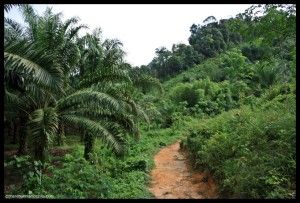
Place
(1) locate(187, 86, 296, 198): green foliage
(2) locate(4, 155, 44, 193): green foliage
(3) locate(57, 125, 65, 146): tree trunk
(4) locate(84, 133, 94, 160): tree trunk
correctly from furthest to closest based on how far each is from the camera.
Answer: (3) locate(57, 125, 65, 146): tree trunk
(4) locate(84, 133, 94, 160): tree trunk
(2) locate(4, 155, 44, 193): green foliage
(1) locate(187, 86, 296, 198): green foliage

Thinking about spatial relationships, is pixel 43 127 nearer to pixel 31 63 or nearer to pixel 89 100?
pixel 89 100

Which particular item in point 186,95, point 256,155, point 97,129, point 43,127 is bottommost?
point 256,155

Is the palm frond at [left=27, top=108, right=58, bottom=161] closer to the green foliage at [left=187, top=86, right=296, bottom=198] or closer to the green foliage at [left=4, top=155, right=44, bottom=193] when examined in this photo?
the green foliage at [left=4, top=155, right=44, bottom=193]

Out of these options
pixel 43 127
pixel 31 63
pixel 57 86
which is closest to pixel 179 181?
pixel 43 127

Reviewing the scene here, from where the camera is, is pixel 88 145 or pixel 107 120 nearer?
pixel 107 120

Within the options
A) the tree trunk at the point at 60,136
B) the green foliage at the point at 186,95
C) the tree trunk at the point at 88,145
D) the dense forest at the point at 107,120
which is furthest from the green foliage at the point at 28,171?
the green foliage at the point at 186,95

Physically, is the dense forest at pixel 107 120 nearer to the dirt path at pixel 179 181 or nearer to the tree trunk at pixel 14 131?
the dirt path at pixel 179 181

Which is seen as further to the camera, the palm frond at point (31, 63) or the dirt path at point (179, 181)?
the dirt path at point (179, 181)

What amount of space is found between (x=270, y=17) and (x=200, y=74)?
27.6m

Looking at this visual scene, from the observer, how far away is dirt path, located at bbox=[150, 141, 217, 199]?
10.1 meters

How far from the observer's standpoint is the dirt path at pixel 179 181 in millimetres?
10125

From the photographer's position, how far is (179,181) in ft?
38.0

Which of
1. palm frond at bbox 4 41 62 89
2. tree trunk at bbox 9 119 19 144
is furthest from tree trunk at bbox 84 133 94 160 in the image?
tree trunk at bbox 9 119 19 144
